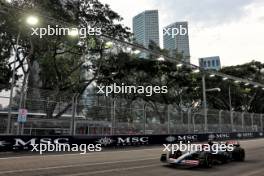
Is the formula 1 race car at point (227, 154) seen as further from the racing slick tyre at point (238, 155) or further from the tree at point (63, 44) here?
the tree at point (63, 44)

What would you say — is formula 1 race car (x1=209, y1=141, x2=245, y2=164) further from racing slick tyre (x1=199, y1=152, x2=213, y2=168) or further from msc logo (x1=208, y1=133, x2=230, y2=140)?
msc logo (x1=208, y1=133, x2=230, y2=140)

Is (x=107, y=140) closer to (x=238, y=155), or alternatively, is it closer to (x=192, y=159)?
(x=238, y=155)

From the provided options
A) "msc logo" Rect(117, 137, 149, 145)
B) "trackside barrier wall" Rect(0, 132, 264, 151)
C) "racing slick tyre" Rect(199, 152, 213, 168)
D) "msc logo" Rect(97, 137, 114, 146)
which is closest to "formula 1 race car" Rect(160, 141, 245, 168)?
"racing slick tyre" Rect(199, 152, 213, 168)

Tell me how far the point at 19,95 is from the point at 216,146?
34.0ft

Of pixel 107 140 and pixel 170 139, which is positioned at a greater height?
pixel 107 140

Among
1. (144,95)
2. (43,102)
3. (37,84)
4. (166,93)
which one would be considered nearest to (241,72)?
(166,93)

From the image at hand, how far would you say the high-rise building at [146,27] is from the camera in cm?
3509

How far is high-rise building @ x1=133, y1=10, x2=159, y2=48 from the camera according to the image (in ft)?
115

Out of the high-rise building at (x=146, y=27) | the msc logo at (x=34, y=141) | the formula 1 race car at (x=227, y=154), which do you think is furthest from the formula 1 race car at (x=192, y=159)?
the high-rise building at (x=146, y=27)

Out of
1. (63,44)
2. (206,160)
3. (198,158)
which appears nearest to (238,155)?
(206,160)

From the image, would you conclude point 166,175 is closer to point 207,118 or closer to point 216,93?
point 207,118

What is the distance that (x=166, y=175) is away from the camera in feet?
26.5

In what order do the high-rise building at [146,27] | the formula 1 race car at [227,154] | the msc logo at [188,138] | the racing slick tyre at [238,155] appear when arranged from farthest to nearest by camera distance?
the high-rise building at [146,27]
the msc logo at [188,138]
the racing slick tyre at [238,155]
the formula 1 race car at [227,154]

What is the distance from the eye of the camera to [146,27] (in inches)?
1491
